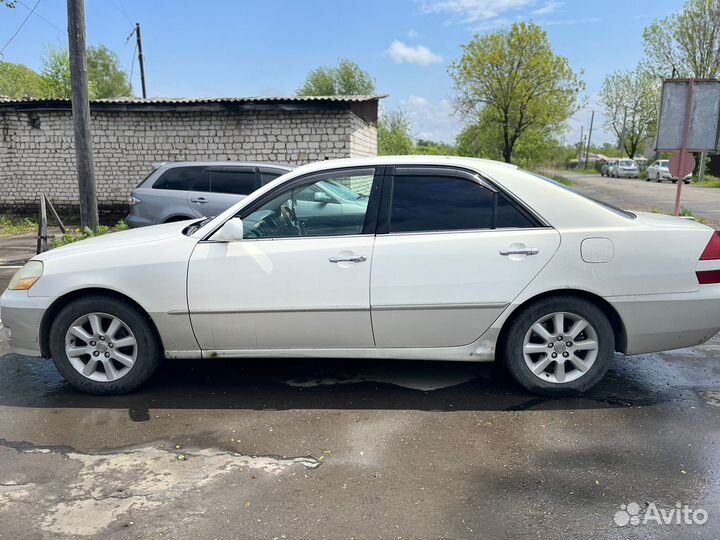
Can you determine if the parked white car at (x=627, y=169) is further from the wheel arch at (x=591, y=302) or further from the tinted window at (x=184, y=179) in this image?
the wheel arch at (x=591, y=302)

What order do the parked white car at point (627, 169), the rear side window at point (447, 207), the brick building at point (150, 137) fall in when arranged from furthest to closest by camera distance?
the parked white car at point (627, 169) → the brick building at point (150, 137) → the rear side window at point (447, 207)

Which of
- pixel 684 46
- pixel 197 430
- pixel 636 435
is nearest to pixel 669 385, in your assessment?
pixel 636 435

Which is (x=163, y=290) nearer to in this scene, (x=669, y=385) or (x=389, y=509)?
(x=389, y=509)

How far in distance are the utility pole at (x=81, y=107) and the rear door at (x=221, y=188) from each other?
2.49 metres

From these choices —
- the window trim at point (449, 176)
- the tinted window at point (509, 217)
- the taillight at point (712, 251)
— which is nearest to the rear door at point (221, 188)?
the window trim at point (449, 176)

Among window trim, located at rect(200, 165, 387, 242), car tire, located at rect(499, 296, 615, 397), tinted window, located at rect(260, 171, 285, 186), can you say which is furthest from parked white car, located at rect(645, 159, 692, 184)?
window trim, located at rect(200, 165, 387, 242)

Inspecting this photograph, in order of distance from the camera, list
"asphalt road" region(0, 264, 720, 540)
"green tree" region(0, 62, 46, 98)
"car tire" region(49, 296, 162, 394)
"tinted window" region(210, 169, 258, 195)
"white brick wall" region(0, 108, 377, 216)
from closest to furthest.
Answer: "asphalt road" region(0, 264, 720, 540)
"car tire" region(49, 296, 162, 394)
"tinted window" region(210, 169, 258, 195)
"white brick wall" region(0, 108, 377, 216)
"green tree" region(0, 62, 46, 98)

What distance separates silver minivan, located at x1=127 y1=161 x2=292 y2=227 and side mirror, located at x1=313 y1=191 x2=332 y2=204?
5099 mm

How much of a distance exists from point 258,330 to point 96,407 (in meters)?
1.25

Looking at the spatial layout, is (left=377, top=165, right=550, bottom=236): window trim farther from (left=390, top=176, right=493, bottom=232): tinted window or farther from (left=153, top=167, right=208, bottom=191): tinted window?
(left=153, top=167, right=208, bottom=191): tinted window

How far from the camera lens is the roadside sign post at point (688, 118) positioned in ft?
30.5

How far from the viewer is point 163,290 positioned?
3.79 m

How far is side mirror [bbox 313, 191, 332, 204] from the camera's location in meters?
3.99

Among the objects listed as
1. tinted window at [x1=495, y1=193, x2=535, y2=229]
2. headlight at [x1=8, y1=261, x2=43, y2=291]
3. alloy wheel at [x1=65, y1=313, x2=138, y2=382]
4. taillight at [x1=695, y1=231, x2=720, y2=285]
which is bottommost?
alloy wheel at [x1=65, y1=313, x2=138, y2=382]
